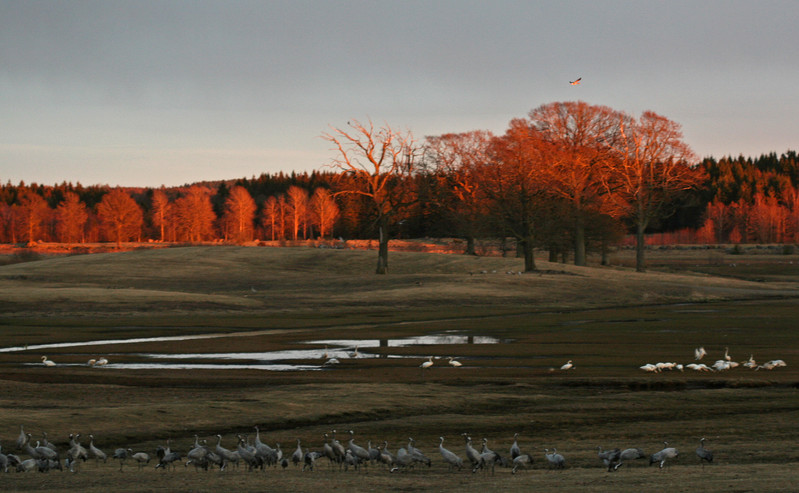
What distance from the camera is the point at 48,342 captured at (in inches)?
1403

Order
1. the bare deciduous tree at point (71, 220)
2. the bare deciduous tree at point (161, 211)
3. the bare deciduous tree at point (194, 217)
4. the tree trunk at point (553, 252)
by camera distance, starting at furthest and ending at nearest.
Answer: the bare deciduous tree at point (71, 220), the bare deciduous tree at point (161, 211), the bare deciduous tree at point (194, 217), the tree trunk at point (553, 252)

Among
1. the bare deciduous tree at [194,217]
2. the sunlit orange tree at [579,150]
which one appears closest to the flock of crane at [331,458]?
the sunlit orange tree at [579,150]

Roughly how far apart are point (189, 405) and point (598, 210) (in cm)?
6406

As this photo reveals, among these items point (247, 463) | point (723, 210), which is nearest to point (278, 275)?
point (247, 463)

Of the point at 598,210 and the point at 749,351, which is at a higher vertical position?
the point at 598,210

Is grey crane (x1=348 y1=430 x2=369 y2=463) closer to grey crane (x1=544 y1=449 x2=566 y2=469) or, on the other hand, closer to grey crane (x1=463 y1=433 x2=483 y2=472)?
grey crane (x1=463 y1=433 x2=483 y2=472)

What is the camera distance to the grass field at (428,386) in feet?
45.2

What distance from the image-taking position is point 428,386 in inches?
930

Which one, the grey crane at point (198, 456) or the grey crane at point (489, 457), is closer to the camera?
the grey crane at point (489, 457)

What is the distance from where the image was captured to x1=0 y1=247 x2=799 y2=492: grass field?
13789 millimetres

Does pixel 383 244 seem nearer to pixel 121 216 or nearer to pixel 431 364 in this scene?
pixel 431 364

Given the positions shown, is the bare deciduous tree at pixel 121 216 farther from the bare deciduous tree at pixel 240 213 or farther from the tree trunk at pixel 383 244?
the tree trunk at pixel 383 244

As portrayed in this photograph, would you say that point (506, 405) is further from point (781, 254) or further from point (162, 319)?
point (781, 254)

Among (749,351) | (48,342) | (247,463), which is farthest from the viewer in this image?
(48,342)
